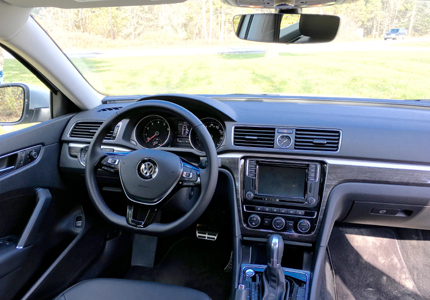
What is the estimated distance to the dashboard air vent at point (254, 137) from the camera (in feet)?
7.16

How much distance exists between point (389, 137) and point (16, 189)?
2269 millimetres

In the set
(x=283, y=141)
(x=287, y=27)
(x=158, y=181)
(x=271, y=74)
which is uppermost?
(x=287, y=27)

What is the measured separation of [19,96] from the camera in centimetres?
249

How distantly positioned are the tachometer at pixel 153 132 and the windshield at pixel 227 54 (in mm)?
540

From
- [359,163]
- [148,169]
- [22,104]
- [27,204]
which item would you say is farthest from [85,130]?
[359,163]

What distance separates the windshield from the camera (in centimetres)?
262

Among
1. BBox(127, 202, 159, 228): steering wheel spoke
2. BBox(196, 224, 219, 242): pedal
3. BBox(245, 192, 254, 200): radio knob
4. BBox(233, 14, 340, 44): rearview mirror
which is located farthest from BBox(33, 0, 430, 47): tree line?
BBox(196, 224, 219, 242): pedal

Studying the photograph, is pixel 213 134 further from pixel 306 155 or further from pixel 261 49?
pixel 261 49

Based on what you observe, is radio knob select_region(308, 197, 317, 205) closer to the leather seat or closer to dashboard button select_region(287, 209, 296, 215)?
dashboard button select_region(287, 209, 296, 215)

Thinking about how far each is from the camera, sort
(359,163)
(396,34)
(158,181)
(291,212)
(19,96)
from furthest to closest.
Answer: (396,34) → (19,96) → (291,212) → (359,163) → (158,181)

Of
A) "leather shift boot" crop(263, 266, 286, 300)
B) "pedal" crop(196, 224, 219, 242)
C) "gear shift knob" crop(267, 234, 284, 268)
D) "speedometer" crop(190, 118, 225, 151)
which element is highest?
"speedometer" crop(190, 118, 225, 151)

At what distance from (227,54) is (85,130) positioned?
1327 millimetres

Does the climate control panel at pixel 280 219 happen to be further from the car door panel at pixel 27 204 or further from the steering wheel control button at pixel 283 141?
the car door panel at pixel 27 204

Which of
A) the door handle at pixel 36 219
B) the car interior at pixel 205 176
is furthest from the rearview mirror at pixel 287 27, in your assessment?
the door handle at pixel 36 219
